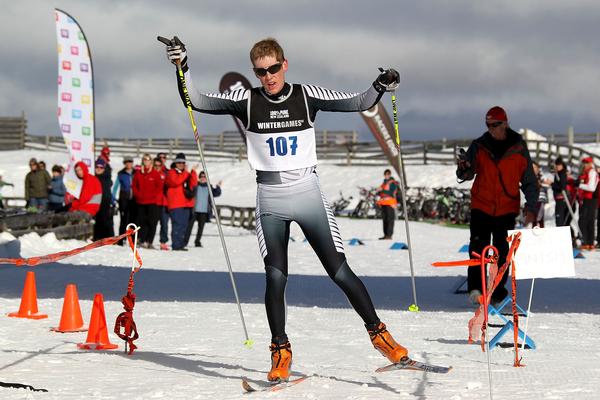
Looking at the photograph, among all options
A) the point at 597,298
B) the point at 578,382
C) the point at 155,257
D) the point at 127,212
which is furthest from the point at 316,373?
the point at 127,212

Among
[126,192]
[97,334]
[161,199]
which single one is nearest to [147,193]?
[161,199]

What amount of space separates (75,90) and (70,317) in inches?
511

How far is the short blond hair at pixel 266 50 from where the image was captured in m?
5.67

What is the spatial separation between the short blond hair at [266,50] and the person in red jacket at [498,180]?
12.0ft

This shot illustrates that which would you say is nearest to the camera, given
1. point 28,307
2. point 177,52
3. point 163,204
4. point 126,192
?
point 177,52

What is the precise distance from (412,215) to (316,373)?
26869mm

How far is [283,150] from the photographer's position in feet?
18.8

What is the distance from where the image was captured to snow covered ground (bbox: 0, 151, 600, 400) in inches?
218

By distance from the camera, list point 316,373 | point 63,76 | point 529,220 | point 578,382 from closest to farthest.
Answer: point 578,382 → point 316,373 → point 529,220 → point 63,76

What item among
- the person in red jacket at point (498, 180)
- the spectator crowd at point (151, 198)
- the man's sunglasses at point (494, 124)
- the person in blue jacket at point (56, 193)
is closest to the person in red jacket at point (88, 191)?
the spectator crowd at point (151, 198)

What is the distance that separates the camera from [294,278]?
1327 centimetres

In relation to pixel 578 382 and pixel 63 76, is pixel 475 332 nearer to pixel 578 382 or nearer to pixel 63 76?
pixel 578 382

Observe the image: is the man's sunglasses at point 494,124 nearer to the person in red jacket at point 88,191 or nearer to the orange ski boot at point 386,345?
the orange ski boot at point 386,345

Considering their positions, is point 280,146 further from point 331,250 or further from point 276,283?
point 276,283
